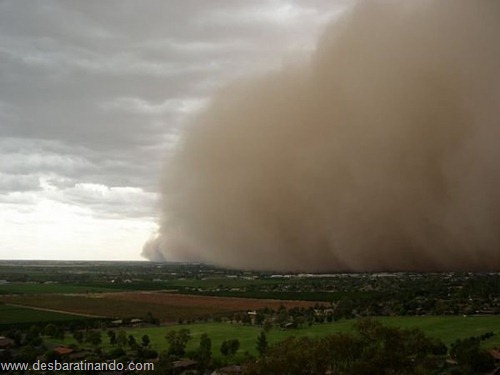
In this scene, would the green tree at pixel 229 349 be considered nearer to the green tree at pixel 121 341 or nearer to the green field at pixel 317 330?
the green field at pixel 317 330

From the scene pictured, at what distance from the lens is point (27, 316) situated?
24.8m

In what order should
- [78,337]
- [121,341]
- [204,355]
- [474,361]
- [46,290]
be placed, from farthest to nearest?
[46,290] < [78,337] < [121,341] < [204,355] < [474,361]

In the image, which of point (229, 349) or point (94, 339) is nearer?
point (229, 349)

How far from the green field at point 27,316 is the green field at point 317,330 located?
490 cm

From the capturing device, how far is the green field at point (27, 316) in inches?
920

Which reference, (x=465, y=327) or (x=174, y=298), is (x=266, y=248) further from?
(x=465, y=327)

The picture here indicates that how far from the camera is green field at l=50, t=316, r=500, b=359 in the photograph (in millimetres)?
16703

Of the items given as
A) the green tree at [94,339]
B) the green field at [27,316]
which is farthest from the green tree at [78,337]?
the green field at [27,316]

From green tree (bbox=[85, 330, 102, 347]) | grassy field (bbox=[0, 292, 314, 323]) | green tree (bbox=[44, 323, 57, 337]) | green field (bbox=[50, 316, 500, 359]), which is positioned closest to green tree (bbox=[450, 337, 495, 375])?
green field (bbox=[50, 316, 500, 359])

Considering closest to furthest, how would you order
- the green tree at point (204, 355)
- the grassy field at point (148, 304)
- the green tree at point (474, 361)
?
the green tree at point (474, 361)
the green tree at point (204, 355)
the grassy field at point (148, 304)

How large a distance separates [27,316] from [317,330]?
13513mm

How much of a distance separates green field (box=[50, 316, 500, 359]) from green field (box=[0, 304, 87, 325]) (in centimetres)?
490

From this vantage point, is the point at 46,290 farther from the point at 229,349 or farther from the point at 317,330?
the point at 229,349

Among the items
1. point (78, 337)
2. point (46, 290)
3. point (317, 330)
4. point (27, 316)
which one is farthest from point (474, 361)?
point (46, 290)
